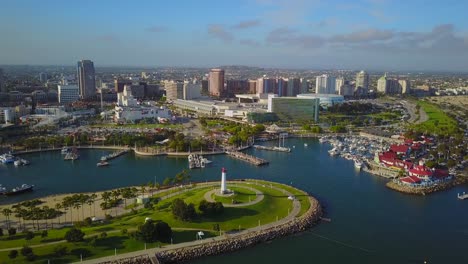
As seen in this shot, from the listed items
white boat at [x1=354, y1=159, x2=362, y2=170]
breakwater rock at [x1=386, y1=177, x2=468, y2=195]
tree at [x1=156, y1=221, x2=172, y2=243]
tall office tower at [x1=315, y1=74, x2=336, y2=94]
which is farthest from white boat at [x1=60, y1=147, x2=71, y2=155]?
tall office tower at [x1=315, y1=74, x2=336, y2=94]

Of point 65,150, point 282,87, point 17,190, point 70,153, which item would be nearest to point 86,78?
point 282,87

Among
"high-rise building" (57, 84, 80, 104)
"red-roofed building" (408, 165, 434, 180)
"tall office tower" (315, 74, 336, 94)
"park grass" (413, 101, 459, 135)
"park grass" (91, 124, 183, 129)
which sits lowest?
"red-roofed building" (408, 165, 434, 180)

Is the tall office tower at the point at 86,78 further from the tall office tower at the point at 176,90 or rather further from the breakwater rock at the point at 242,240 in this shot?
the breakwater rock at the point at 242,240

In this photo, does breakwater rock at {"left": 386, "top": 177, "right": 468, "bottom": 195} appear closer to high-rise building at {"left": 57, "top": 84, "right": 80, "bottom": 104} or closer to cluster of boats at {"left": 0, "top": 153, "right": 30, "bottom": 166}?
cluster of boats at {"left": 0, "top": 153, "right": 30, "bottom": 166}

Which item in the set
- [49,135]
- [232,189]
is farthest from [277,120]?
[232,189]

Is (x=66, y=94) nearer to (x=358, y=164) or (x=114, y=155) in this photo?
(x=114, y=155)
